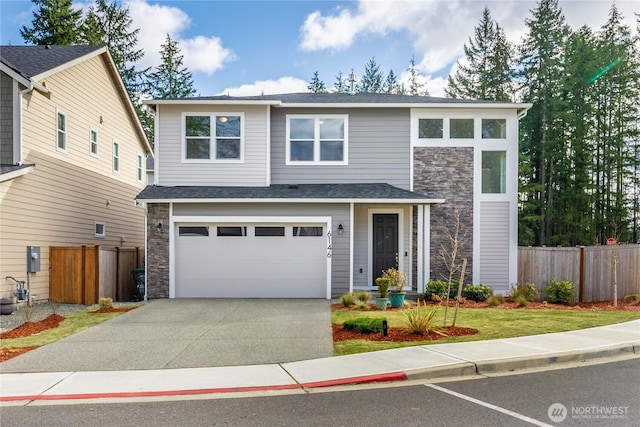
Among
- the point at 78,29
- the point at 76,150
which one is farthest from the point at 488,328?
the point at 78,29

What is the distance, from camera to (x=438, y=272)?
15.5 metres

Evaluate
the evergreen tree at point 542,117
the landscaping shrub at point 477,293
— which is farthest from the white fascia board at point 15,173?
the evergreen tree at point 542,117

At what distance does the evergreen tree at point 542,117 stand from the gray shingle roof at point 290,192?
14717mm

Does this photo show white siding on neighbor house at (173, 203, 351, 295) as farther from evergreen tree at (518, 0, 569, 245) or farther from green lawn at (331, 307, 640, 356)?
evergreen tree at (518, 0, 569, 245)

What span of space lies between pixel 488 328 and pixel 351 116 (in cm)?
875

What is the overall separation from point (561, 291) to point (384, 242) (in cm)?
539

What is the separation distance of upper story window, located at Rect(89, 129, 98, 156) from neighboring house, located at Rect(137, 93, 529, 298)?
13.1ft

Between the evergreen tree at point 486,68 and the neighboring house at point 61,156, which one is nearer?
the neighboring house at point 61,156

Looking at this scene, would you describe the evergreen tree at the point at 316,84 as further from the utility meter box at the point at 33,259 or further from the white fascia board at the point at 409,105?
the utility meter box at the point at 33,259

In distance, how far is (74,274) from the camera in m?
14.4

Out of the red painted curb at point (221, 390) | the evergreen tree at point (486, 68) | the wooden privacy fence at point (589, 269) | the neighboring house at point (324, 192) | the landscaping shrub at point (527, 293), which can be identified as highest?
the evergreen tree at point (486, 68)

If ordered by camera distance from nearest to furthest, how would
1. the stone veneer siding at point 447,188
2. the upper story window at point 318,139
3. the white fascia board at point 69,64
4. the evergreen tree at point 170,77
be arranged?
the white fascia board at point 69,64 < the stone veneer siding at point 447,188 < the upper story window at point 318,139 < the evergreen tree at point 170,77

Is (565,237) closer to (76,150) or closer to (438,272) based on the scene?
(438,272)

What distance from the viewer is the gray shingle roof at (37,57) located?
569 inches
